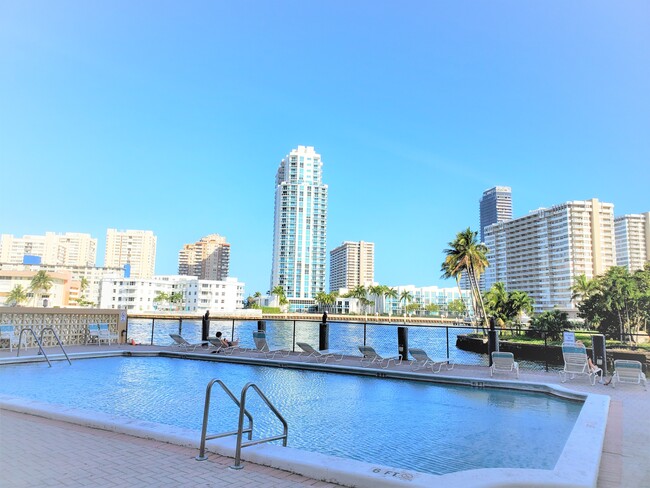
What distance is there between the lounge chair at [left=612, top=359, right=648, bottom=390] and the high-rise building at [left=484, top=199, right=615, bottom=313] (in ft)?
441

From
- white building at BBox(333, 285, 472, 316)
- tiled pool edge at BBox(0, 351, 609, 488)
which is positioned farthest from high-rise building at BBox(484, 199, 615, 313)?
tiled pool edge at BBox(0, 351, 609, 488)

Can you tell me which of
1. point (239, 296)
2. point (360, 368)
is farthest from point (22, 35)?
point (239, 296)

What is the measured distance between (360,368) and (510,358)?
4105 mm

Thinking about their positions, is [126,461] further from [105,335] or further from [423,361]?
[105,335]

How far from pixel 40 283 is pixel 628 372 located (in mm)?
122728

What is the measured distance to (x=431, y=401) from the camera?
9.48 metres

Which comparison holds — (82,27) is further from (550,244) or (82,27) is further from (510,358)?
(550,244)

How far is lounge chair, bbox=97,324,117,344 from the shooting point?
1825 centimetres

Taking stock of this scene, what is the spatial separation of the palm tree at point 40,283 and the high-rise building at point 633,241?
610 feet

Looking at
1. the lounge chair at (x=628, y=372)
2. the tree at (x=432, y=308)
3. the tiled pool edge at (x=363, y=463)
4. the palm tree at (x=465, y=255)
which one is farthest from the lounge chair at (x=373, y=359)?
the tree at (x=432, y=308)

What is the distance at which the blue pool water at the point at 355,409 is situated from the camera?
606cm

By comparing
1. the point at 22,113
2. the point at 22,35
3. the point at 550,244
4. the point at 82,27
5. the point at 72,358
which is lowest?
the point at 72,358

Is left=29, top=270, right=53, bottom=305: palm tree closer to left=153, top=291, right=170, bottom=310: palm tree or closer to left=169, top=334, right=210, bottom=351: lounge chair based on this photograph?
left=153, top=291, right=170, bottom=310: palm tree

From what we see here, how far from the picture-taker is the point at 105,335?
722 inches
